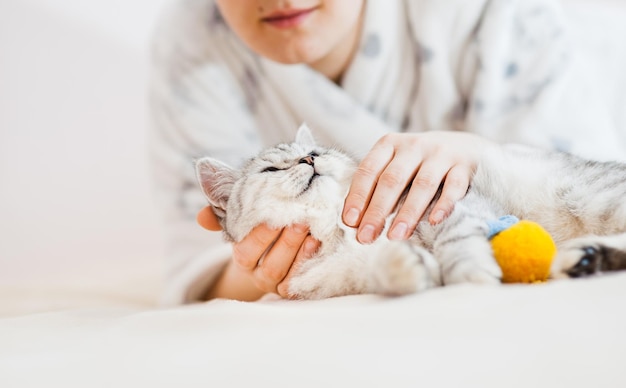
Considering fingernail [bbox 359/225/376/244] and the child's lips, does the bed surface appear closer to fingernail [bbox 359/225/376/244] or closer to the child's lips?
fingernail [bbox 359/225/376/244]

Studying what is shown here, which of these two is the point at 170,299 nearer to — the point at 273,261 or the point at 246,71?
the point at 273,261

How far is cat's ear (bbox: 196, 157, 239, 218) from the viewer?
1.05 m

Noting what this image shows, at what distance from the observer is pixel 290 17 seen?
1226 millimetres

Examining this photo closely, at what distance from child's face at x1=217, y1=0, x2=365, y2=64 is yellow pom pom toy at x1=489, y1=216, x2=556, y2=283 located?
66 cm

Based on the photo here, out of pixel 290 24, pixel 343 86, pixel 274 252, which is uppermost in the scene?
pixel 290 24

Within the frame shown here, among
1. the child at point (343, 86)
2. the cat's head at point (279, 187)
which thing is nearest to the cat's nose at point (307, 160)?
the cat's head at point (279, 187)

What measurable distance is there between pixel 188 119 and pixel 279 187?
68 cm

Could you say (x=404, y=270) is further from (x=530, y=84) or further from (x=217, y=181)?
(x=530, y=84)

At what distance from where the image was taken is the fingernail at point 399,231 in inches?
33.8

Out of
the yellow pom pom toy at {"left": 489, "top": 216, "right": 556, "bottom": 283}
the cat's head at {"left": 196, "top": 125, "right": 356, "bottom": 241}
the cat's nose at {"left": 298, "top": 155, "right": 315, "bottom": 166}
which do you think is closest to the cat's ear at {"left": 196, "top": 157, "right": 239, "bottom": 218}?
the cat's head at {"left": 196, "top": 125, "right": 356, "bottom": 241}

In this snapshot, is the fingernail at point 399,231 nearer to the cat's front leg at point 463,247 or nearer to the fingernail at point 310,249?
the cat's front leg at point 463,247

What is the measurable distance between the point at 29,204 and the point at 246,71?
98 centimetres

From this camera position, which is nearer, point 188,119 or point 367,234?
point 367,234

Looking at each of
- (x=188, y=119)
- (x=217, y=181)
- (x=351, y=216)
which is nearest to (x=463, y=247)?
(x=351, y=216)
